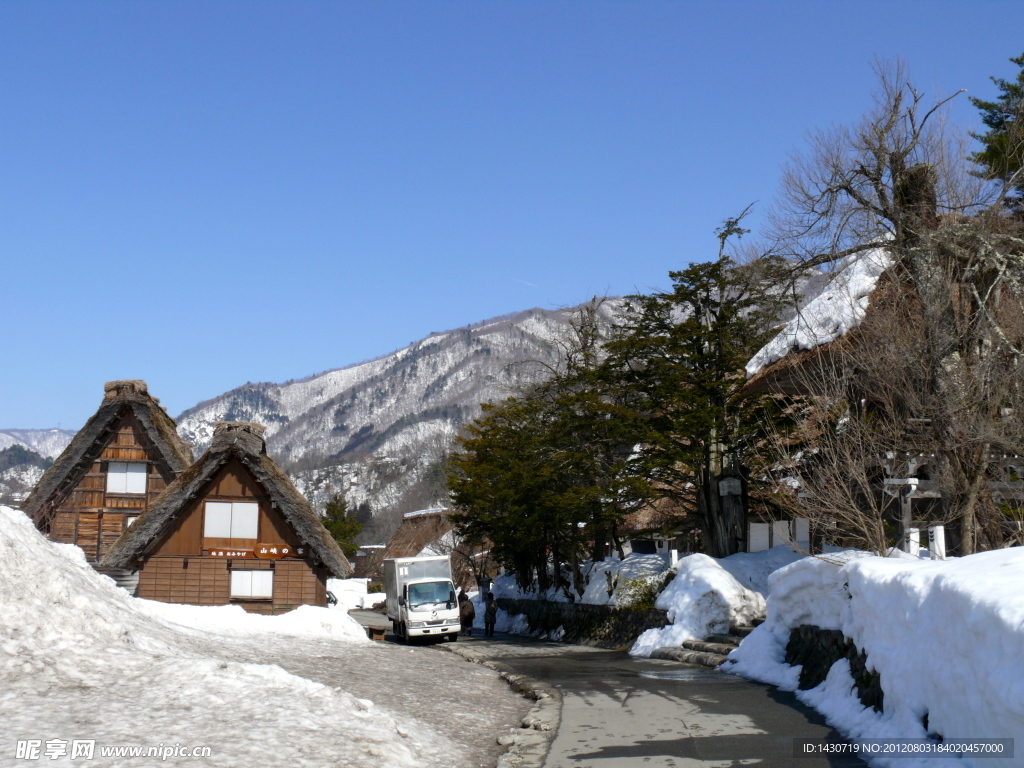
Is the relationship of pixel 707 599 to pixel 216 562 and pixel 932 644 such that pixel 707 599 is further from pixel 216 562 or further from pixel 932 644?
pixel 216 562

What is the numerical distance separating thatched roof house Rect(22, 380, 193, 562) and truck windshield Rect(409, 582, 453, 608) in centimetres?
961

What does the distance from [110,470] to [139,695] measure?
81.8 feet

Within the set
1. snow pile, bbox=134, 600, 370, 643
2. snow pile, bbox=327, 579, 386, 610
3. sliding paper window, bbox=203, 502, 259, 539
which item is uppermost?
sliding paper window, bbox=203, 502, 259, 539

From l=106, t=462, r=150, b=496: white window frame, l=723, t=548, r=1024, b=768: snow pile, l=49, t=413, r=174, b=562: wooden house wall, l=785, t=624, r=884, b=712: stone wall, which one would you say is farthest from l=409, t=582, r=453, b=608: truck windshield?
l=723, t=548, r=1024, b=768: snow pile

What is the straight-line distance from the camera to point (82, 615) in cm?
1048

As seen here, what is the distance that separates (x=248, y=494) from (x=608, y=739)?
20.8 meters

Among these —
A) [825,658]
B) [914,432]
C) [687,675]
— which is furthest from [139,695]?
[914,432]

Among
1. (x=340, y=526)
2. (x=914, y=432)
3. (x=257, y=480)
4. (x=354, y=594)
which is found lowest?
(x=354, y=594)

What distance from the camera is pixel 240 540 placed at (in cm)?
2828

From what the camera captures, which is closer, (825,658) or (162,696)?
(162,696)

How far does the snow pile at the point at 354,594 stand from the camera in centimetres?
6931

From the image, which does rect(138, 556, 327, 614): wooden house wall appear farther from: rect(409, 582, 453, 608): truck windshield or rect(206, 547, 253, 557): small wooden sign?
rect(409, 582, 453, 608): truck windshield

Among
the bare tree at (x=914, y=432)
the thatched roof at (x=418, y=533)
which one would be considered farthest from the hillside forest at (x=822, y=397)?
the thatched roof at (x=418, y=533)

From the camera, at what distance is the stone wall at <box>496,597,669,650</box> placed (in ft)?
86.4
